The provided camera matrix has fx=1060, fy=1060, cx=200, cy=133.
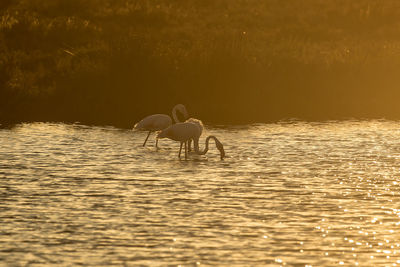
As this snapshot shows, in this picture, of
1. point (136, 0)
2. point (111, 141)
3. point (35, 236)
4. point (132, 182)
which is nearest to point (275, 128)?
point (111, 141)

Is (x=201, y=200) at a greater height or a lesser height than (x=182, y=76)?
lesser

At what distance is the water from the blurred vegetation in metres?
5.24

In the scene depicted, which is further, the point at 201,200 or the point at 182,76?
the point at 182,76

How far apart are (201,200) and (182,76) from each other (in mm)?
15704

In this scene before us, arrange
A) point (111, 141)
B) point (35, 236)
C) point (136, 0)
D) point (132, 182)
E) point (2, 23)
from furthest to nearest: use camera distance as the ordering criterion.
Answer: point (136, 0)
point (2, 23)
point (111, 141)
point (132, 182)
point (35, 236)

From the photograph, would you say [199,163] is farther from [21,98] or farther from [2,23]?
[2,23]

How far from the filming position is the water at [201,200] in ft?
38.9

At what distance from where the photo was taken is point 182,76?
101ft

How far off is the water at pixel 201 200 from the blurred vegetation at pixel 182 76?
17.2 ft

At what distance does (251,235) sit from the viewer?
12.7 metres

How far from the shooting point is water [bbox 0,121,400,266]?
11.9 m

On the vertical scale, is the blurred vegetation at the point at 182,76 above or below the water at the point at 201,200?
above

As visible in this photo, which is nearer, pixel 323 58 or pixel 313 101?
pixel 313 101

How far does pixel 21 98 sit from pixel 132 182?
14.1 m
